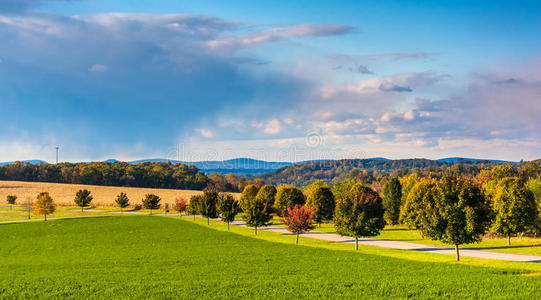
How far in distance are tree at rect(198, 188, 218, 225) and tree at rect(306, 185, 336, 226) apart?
19.0 meters

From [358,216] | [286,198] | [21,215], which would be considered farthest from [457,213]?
[21,215]

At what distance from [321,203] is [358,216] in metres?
35.4

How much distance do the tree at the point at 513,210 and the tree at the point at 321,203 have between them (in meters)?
31.3

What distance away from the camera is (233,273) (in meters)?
28.1

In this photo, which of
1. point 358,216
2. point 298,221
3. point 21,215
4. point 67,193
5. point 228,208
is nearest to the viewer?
point 358,216

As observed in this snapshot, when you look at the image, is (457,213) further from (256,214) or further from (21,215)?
(21,215)

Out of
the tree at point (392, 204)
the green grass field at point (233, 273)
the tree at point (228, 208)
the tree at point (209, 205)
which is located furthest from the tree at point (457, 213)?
the tree at point (209, 205)

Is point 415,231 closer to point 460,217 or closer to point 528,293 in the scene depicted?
point 460,217

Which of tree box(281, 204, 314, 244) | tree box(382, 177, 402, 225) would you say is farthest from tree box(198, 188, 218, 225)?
tree box(382, 177, 402, 225)

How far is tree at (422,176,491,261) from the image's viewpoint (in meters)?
36.0

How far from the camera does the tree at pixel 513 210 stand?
56.2 meters

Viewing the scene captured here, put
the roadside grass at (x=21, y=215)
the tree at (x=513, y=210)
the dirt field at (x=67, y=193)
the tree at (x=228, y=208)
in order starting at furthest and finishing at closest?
the dirt field at (x=67, y=193), the roadside grass at (x=21, y=215), the tree at (x=228, y=208), the tree at (x=513, y=210)

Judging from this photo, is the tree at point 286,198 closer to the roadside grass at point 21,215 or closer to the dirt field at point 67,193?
the roadside grass at point 21,215

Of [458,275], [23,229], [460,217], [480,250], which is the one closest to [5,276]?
[458,275]
